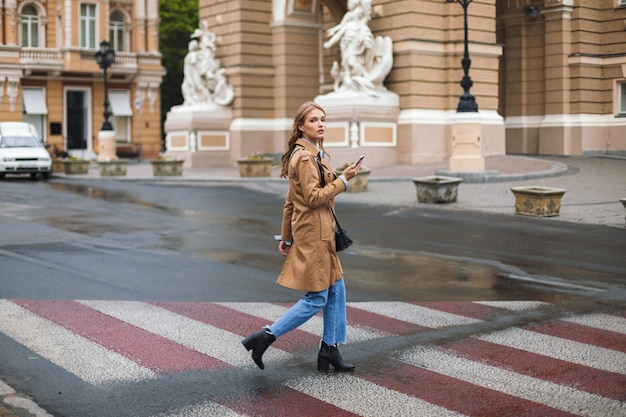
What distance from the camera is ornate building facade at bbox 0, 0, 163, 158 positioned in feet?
172

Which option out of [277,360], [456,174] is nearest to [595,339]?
[277,360]

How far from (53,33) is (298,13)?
79.4 ft

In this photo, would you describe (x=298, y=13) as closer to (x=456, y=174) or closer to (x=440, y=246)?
(x=456, y=174)

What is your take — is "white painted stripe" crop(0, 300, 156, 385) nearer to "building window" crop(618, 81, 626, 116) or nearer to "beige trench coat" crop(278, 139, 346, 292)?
"beige trench coat" crop(278, 139, 346, 292)

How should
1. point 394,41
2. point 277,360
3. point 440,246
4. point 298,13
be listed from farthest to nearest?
1. point 298,13
2. point 394,41
3. point 440,246
4. point 277,360

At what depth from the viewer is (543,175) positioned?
24.8 m

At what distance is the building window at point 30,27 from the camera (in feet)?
176

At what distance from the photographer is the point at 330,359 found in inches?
250

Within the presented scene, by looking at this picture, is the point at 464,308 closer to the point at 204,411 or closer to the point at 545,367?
the point at 545,367

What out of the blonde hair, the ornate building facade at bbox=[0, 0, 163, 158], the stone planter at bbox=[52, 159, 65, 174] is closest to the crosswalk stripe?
the blonde hair

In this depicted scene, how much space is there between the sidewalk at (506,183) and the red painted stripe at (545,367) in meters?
9.41

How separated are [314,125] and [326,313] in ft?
4.28

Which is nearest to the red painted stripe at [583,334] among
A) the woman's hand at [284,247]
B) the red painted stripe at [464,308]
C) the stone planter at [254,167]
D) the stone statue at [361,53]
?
the red painted stripe at [464,308]

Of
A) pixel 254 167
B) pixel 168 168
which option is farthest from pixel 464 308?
pixel 168 168
